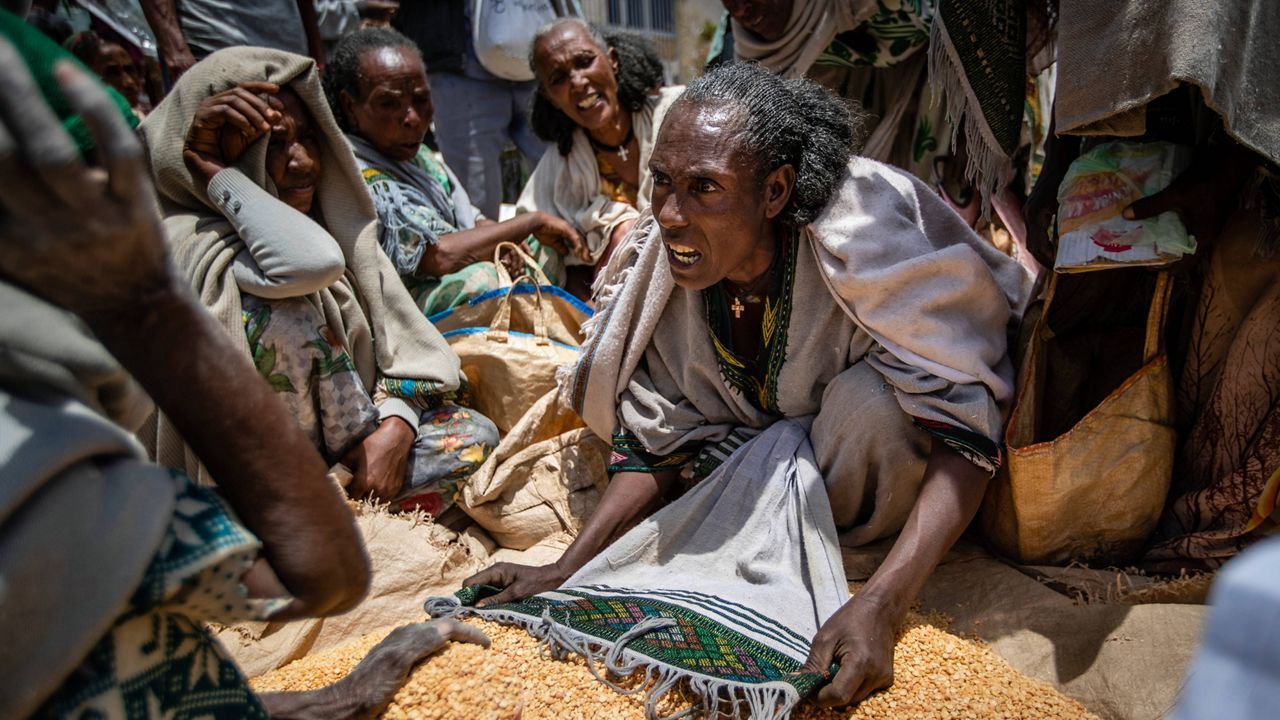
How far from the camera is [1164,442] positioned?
262 centimetres

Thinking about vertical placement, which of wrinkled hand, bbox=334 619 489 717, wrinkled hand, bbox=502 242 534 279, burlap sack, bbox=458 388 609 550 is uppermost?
wrinkled hand, bbox=502 242 534 279

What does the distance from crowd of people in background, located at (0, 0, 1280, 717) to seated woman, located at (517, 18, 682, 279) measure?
1.65ft

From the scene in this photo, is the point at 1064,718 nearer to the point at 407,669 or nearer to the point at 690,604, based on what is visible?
the point at 690,604

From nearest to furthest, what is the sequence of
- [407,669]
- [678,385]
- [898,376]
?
[407,669]
[898,376]
[678,385]

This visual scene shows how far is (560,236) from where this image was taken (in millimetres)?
4238

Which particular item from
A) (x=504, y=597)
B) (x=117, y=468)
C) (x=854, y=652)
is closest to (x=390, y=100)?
(x=504, y=597)

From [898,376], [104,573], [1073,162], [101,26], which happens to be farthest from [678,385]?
[101,26]

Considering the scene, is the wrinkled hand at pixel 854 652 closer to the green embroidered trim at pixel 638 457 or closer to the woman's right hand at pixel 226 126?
the green embroidered trim at pixel 638 457

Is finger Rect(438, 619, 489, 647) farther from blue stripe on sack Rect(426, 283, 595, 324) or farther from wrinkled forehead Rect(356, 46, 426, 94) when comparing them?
wrinkled forehead Rect(356, 46, 426, 94)

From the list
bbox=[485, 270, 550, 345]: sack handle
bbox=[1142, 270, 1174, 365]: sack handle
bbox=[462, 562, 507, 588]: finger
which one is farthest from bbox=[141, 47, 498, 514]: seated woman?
bbox=[1142, 270, 1174, 365]: sack handle

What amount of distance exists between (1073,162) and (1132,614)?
124cm

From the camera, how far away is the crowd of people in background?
1.05 meters

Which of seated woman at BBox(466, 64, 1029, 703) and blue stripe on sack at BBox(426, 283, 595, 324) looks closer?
seated woman at BBox(466, 64, 1029, 703)

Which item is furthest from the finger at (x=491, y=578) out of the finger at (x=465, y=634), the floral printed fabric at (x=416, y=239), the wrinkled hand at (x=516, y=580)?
the floral printed fabric at (x=416, y=239)
